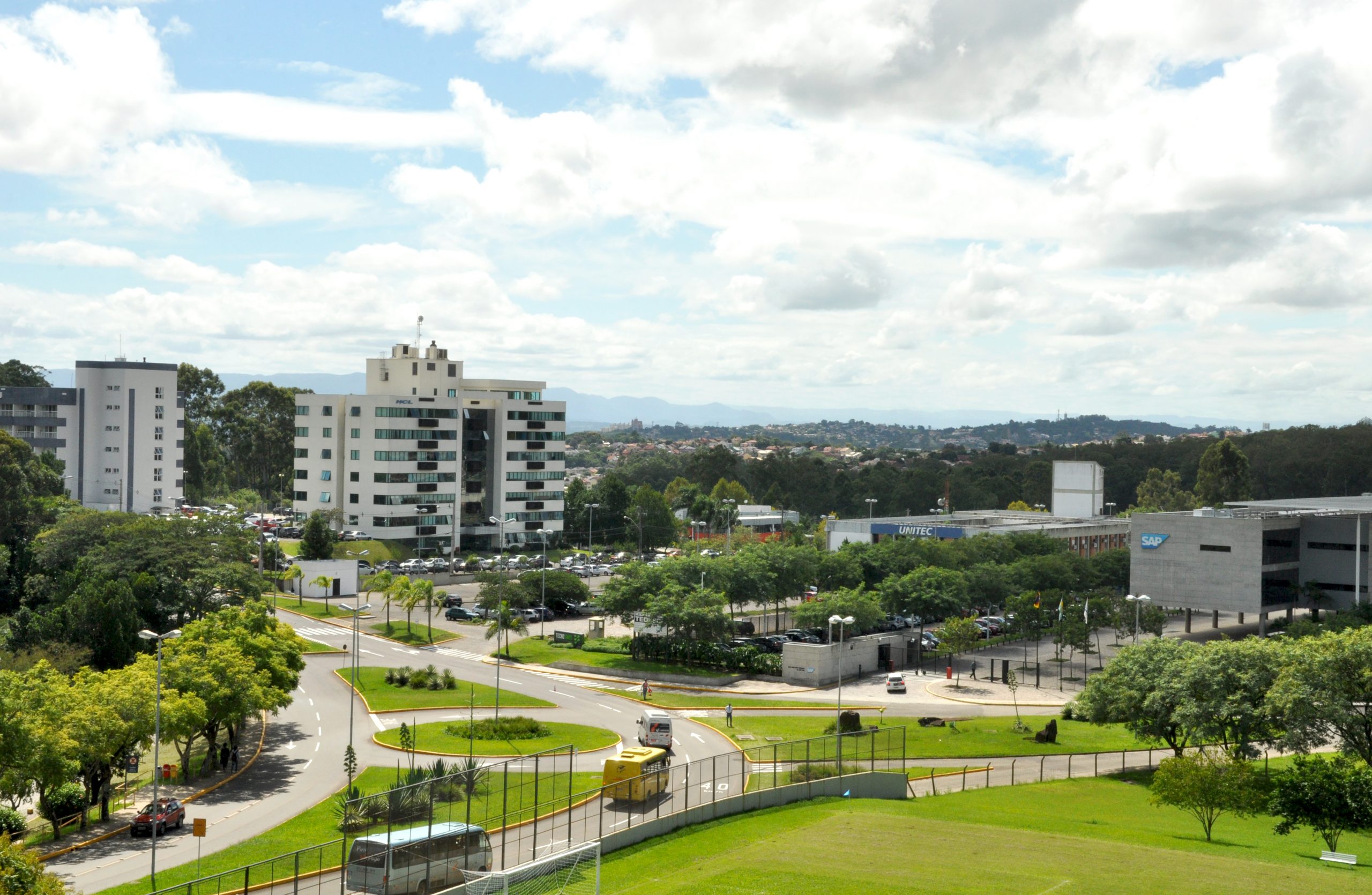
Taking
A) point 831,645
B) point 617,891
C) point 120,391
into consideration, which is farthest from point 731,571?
point 120,391

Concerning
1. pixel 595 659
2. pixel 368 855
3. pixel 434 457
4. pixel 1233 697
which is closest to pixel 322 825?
pixel 368 855

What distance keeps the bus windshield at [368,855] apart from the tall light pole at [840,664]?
64.4ft

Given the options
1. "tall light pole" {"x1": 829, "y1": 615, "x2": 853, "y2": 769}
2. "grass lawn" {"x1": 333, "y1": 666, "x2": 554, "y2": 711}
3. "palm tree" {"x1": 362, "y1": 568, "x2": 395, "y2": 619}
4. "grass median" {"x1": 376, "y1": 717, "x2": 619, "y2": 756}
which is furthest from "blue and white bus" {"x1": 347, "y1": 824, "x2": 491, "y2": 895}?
"palm tree" {"x1": 362, "y1": 568, "x2": 395, "y2": 619}

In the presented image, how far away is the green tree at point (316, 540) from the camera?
326ft

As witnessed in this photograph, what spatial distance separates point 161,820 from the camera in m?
38.7

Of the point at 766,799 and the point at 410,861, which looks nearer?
the point at 410,861

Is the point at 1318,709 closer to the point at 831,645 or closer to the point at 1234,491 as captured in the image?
the point at 831,645

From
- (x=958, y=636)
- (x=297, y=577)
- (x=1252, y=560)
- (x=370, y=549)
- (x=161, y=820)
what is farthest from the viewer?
(x=370, y=549)

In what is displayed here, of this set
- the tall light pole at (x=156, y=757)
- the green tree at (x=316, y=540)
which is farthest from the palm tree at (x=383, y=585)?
the tall light pole at (x=156, y=757)

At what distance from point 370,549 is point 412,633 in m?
30.8

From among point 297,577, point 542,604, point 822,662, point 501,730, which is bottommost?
point 501,730

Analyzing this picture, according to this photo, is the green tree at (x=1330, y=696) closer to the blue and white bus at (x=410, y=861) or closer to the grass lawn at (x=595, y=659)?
the blue and white bus at (x=410, y=861)

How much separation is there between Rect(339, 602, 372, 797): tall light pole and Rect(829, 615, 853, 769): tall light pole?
18665 millimetres

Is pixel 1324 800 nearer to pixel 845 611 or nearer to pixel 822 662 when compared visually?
pixel 822 662
